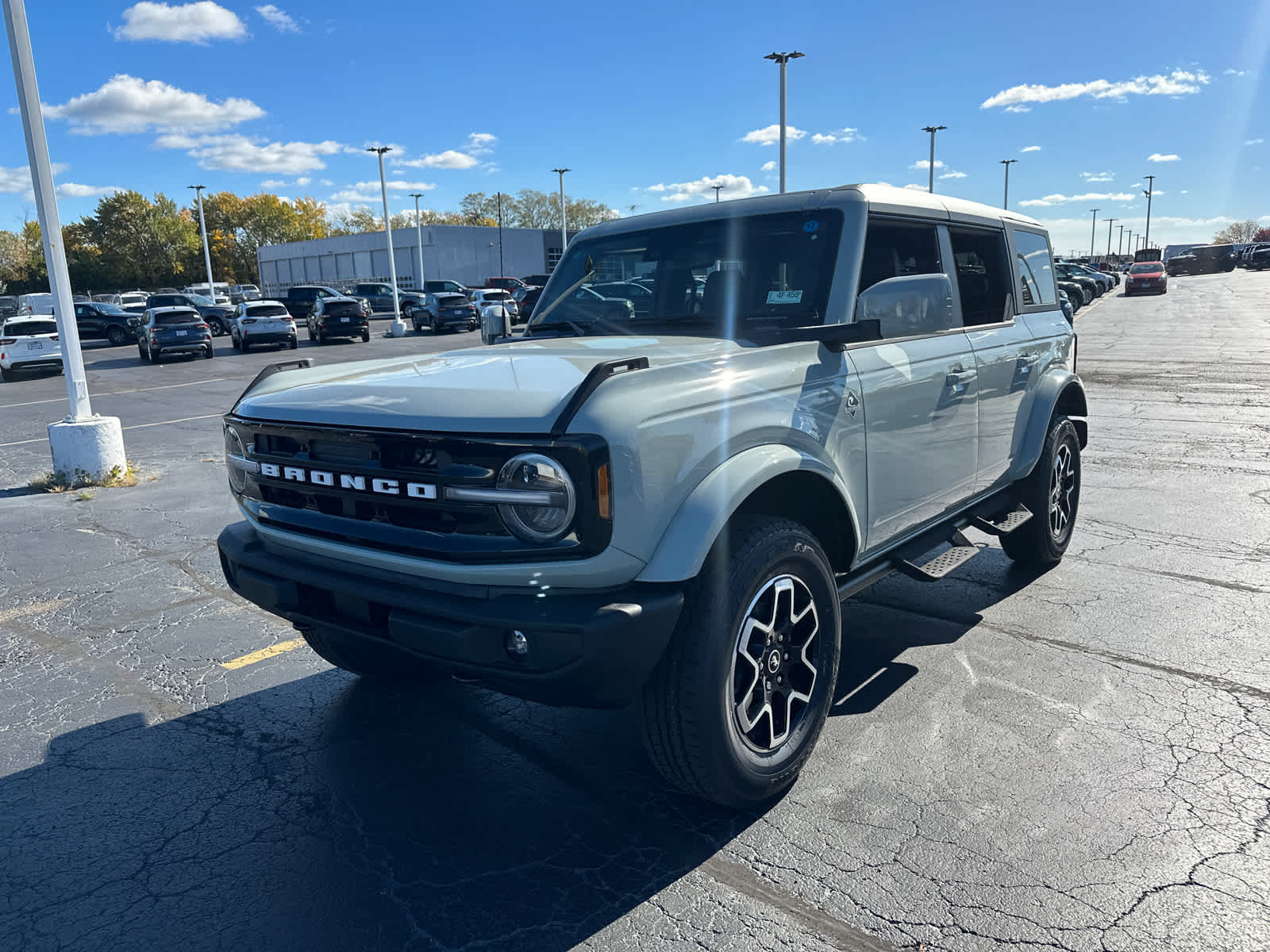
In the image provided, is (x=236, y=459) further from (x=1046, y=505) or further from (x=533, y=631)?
(x=1046, y=505)

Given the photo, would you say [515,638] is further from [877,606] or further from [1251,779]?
[877,606]

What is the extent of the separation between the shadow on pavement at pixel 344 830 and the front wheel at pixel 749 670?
255 mm

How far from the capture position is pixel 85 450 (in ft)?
28.6

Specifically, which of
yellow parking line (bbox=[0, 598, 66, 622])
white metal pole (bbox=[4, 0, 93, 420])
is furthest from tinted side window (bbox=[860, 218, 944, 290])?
white metal pole (bbox=[4, 0, 93, 420])

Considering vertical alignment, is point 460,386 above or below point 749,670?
above

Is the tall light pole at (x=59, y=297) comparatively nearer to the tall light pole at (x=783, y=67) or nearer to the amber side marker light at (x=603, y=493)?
the amber side marker light at (x=603, y=493)

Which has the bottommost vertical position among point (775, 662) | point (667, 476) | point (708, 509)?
point (775, 662)

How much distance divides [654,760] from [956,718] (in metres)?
1.43

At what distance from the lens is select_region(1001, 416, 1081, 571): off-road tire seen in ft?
16.6

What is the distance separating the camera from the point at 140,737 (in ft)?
12.1

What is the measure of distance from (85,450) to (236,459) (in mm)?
6543

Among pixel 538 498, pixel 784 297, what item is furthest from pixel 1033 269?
pixel 538 498

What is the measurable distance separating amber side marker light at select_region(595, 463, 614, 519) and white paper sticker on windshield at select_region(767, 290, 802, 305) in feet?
4.87

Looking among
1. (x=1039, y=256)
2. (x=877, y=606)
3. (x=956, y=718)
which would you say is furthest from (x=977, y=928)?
(x=1039, y=256)
